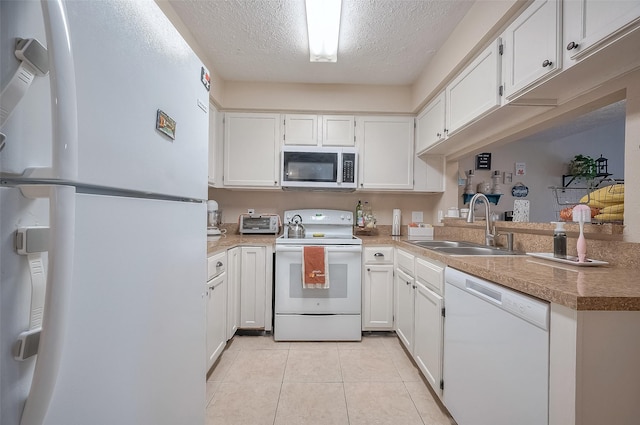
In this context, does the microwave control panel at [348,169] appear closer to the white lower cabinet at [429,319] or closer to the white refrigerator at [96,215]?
the white lower cabinet at [429,319]


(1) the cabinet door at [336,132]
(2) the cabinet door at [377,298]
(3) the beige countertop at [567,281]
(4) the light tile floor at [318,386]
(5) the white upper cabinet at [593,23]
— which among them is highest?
(1) the cabinet door at [336,132]

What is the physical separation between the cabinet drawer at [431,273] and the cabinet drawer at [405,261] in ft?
0.38

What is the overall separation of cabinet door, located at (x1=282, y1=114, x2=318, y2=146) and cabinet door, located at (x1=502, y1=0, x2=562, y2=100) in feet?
5.28

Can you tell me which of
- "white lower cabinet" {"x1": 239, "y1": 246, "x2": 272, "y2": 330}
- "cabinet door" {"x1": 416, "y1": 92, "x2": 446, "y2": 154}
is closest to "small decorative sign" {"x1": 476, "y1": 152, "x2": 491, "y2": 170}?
"cabinet door" {"x1": 416, "y1": 92, "x2": 446, "y2": 154}

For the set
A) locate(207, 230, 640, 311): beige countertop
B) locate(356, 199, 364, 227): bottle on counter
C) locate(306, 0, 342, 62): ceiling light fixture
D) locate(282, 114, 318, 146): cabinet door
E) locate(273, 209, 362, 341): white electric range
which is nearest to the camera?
locate(207, 230, 640, 311): beige countertop

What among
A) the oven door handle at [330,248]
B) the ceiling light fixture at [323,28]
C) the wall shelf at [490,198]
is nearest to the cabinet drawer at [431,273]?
the oven door handle at [330,248]

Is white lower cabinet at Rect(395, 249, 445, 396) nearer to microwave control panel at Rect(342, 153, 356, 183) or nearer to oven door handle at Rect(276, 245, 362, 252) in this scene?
oven door handle at Rect(276, 245, 362, 252)

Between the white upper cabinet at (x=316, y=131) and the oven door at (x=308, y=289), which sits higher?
the white upper cabinet at (x=316, y=131)

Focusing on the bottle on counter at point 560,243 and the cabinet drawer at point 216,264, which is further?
the cabinet drawer at point 216,264

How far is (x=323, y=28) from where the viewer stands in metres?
1.79

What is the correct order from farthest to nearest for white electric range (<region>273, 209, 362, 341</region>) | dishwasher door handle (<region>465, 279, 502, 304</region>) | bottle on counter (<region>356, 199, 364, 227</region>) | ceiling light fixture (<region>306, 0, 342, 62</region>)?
bottle on counter (<region>356, 199, 364, 227</region>) → white electric range (<region>273, 209, 362, 341</region>) → ceiling light fixture (<region>306, 0, 342, 62</region>) → dishwasher door handle (<region>465, 279, 502, 304</region>)

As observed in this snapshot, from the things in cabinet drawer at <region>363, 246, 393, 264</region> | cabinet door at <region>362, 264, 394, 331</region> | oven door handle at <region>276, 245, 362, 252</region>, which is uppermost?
oven door handle at <region>276, 245, 362, 252</region>

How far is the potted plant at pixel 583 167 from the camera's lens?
2.35 m

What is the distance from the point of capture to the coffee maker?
234 cm
